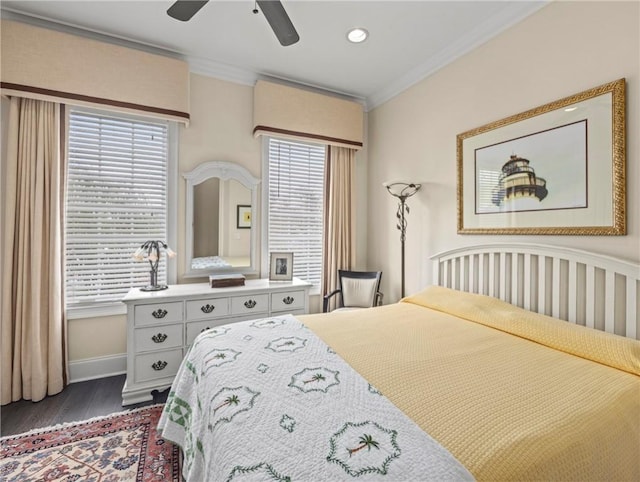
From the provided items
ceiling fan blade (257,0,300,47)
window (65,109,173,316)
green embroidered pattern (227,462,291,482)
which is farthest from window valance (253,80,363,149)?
green embroidered pattern (227,462,291,482)

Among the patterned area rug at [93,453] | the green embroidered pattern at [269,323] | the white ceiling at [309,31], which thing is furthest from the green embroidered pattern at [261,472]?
the white ceiling at [309,31]

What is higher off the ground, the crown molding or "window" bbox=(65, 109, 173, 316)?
the crown molding

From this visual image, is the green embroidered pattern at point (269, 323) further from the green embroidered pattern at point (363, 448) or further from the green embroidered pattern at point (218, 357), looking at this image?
the green embroidered pattern at point (363, 448)

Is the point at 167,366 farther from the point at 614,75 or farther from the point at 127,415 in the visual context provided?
the point at 614,75

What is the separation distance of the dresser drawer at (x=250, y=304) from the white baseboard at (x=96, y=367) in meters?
1.14

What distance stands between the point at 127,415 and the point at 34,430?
0.51 m

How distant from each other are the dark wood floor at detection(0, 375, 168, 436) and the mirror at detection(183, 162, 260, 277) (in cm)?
109

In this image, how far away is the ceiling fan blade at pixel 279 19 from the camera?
169cm

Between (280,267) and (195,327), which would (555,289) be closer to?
(280,267)

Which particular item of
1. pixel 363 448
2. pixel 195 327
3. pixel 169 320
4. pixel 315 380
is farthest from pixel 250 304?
pixel 363 448

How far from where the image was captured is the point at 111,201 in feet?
8.75

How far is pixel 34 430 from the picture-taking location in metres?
1.96

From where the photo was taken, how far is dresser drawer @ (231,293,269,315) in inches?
104

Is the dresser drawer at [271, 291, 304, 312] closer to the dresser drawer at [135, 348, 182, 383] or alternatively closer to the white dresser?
the white dresser
